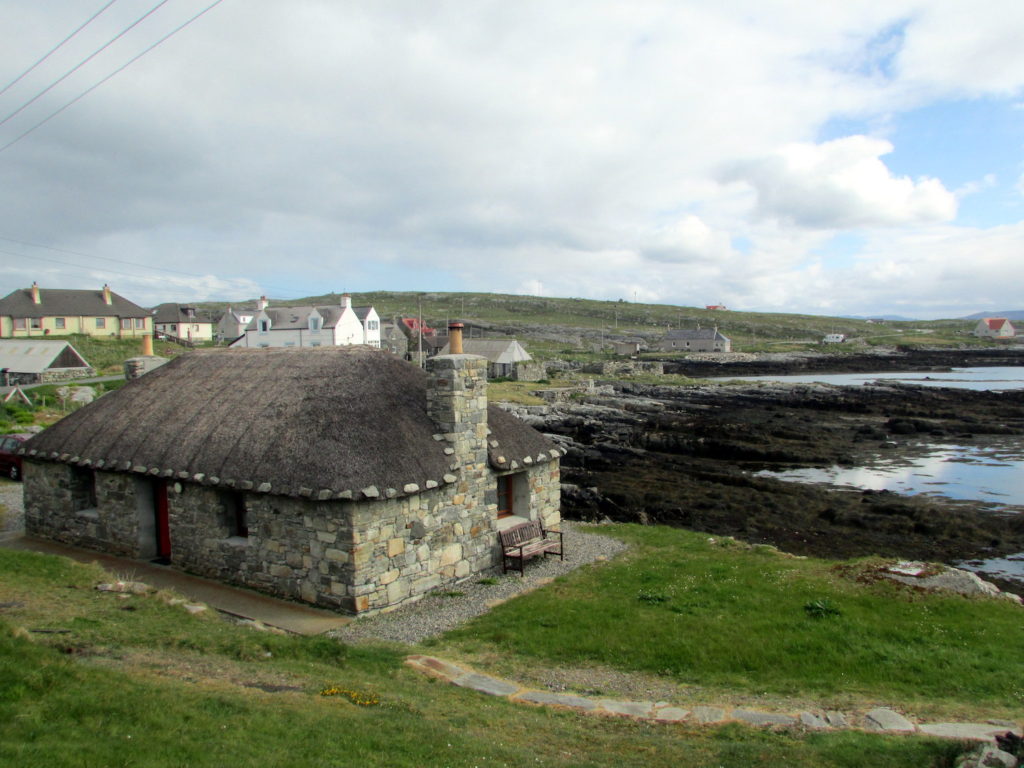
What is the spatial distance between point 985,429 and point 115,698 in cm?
5283

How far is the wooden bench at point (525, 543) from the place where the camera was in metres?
15.7

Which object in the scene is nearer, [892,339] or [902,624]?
[902,624]

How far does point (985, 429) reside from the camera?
45.1 m

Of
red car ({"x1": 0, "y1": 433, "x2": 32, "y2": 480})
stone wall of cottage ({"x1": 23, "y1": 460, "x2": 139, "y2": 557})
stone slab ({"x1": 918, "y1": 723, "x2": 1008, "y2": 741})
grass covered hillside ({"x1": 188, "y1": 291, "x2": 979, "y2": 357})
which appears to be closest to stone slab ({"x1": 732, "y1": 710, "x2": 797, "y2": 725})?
stone slab ({"x1": 918, "y1": 723, "x2": 1008, "y2": 741})

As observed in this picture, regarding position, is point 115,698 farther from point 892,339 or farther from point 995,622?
point 892,339

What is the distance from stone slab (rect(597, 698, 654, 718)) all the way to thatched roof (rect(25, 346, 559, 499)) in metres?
5.61

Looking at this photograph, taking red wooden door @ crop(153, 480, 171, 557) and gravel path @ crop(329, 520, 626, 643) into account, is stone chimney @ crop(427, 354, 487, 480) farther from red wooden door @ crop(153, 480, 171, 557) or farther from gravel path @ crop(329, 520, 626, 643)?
red wooden door @ crop(153, 480, 171, 557)

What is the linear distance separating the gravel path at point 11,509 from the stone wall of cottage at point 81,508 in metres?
0.87

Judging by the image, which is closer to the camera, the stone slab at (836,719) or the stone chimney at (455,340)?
the stone slab at (836,719)

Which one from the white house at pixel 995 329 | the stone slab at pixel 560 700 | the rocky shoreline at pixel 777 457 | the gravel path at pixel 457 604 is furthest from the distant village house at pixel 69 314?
the white house at pixel 995 329

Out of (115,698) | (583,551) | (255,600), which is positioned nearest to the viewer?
(115,698)

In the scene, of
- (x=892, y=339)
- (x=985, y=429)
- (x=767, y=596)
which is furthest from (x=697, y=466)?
(x=892, y=339)

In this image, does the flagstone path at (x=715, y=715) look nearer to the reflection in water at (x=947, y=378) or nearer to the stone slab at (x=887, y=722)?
the stone slab at (x=887, y=722)

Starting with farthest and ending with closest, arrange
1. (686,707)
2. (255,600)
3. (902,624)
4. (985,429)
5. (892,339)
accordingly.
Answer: (892,339)
(985,429)
(255,600)
(902,624)
(686,707)
